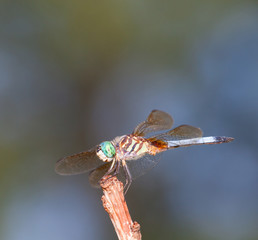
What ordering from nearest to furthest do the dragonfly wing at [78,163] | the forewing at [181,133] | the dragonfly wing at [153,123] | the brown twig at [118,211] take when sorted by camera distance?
the brown twig at [118,211] → the dragonfly wing at [78,163] → the dragonfly wing at [153,123] → the forewing at [181,133]

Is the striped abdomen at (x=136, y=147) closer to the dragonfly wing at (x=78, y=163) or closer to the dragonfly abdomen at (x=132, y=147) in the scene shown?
the dragonfly abdomen at (x=132, y=147)

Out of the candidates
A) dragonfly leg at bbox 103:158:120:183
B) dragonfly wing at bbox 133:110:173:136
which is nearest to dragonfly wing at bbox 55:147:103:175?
dragonfly leg at bbox 103:158:120:183

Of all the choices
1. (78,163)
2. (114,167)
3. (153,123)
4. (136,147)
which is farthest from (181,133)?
(78,163)

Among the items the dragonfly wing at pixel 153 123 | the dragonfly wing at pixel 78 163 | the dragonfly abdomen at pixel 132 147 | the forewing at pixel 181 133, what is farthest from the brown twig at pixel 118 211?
the forewing at pixel 181 133

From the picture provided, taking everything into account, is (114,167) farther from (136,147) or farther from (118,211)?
(118,211)

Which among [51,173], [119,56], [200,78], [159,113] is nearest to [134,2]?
[119,56]

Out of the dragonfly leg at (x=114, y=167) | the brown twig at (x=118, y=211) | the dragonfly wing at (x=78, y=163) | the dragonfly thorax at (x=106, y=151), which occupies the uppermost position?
the dragonfly wing at (x=78, y=163)

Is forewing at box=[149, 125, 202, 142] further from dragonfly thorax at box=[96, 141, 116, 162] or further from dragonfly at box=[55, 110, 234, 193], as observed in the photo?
dragonfly thorax at box=[96, 141, 116, 162]
